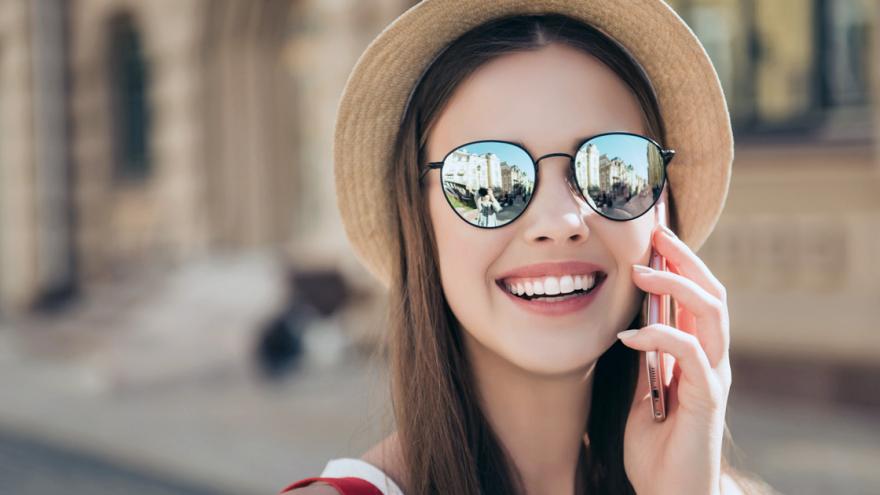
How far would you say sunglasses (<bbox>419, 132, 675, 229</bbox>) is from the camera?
1.53m

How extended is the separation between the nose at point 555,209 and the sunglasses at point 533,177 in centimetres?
1

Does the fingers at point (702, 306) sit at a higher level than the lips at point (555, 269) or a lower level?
lower

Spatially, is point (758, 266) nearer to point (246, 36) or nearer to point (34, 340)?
point (246, 36)

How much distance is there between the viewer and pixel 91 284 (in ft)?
49.6

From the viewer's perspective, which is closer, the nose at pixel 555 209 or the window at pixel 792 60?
the nose at pixel 555 209

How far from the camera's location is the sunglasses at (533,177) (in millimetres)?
1526

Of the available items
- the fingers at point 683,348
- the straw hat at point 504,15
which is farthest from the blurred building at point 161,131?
the fingers at point 683,348

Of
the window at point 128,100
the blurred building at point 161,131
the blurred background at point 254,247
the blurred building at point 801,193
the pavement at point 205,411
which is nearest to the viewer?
the pavement at point 205,411

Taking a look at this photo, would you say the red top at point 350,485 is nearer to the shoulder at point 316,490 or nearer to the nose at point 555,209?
the shoulder at point 316,490

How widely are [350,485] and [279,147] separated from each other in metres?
11.5

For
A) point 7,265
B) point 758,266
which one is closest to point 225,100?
point 7,265

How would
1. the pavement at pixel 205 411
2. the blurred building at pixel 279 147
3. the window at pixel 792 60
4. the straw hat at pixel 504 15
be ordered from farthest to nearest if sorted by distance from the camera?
the window at pixel 792 60
the blurred building at pixel 279 147
the pavement at pixel 205 411
the straw hat at pixel 504 15

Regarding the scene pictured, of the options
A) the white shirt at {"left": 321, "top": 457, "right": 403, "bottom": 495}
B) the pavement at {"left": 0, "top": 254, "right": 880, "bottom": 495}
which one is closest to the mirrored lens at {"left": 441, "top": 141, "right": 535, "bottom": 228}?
the white shirt at {"left": 321, "top": 457, "right": 403, "bottom": 495}

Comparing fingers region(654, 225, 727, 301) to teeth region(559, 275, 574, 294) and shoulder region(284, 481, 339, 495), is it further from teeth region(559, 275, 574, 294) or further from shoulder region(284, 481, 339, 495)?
shoulder region(284, 481, 339, 495)
